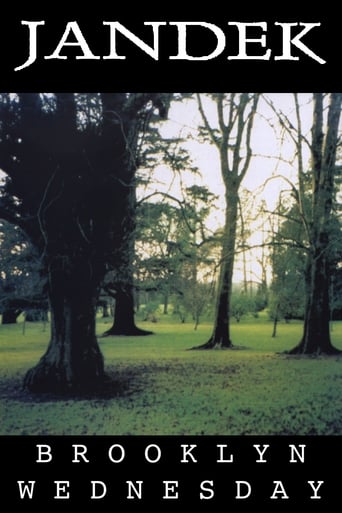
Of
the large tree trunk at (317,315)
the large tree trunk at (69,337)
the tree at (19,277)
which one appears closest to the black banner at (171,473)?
the large tree trunk at (69,337)

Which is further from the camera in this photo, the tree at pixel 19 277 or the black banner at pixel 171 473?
the tree at pixel 19 277

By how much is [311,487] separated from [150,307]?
20779 millimetres

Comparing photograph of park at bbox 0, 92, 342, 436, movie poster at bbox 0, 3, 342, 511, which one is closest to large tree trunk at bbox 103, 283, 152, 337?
movie poster at bbox 0, 3, 342, 511

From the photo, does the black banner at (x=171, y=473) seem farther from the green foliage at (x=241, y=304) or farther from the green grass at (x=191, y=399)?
the green foliage at (x=241, y=304)

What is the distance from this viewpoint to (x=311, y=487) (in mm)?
4086

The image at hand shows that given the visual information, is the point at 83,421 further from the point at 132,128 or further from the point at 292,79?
the point at 292,79

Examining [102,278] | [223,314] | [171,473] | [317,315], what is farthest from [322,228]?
[171,473]

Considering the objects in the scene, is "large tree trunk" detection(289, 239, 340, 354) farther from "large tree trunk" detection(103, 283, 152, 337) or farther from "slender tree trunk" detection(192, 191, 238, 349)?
"large tree trunk" detection(103, 283, 152, 337)

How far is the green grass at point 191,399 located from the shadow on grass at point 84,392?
2 centimetres

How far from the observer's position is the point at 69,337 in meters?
8.08

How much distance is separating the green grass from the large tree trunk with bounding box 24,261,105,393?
44 cm

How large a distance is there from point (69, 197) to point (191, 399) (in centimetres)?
402

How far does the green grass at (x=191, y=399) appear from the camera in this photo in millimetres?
6112

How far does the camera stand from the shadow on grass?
7645 mm
